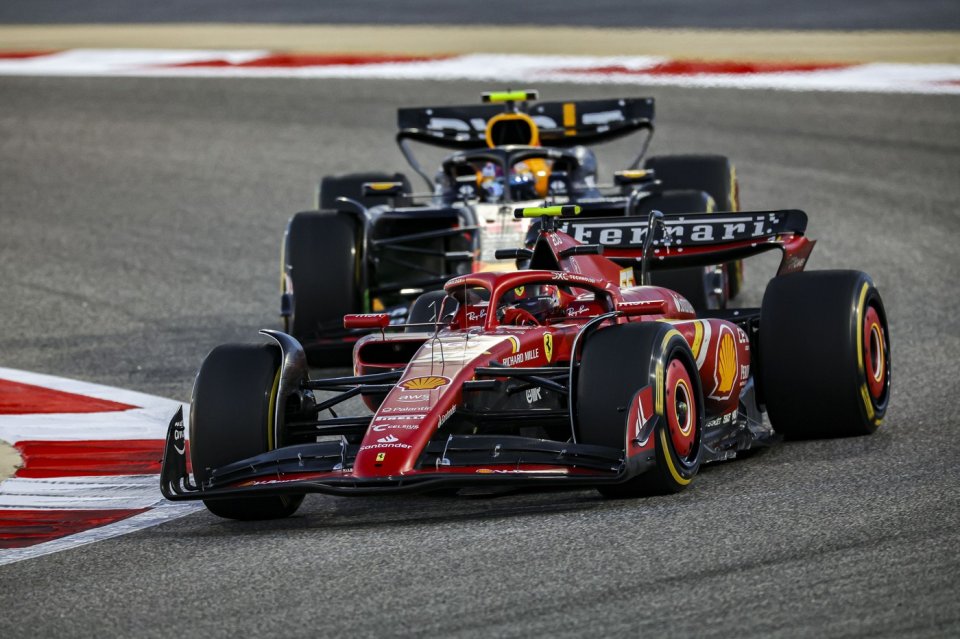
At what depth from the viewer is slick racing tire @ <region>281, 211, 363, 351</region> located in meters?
11.7

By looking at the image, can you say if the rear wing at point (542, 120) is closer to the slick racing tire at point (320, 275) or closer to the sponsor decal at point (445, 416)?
the slick racing tire at point (320, 275)

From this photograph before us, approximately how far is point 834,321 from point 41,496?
157 inches

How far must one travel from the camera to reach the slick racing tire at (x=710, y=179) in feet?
45.0

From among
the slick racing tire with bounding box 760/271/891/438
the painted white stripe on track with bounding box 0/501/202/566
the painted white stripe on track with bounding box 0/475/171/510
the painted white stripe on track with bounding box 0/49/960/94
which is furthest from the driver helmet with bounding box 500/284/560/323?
the painted white stripe on track with bounding box 0/49/960/94

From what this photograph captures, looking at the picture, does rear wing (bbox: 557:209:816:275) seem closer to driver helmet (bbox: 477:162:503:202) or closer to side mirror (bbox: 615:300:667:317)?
side mirror (bbox: 615:300:667:317)

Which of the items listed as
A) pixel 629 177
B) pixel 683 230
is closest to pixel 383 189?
pixel 629 177

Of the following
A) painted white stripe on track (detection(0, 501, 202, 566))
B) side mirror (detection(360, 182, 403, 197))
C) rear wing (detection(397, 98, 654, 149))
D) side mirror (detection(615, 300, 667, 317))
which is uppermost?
rear wing (detection(397, 98, 654, 149))

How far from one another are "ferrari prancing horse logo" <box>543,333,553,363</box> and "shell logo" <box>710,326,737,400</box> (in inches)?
35.2

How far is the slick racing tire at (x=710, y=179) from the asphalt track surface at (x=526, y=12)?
474 inches

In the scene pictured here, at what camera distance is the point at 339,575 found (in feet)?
19.7

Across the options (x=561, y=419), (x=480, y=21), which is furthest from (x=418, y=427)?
(x=480, y=21)

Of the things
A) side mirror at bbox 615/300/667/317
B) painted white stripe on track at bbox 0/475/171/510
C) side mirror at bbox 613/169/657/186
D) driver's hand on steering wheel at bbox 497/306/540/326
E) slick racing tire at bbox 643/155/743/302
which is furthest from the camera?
slick racing tire at bbox 643/155/743/302

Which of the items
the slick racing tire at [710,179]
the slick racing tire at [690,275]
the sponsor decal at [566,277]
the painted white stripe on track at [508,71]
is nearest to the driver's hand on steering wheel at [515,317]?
the sponsor decal at [566,277]

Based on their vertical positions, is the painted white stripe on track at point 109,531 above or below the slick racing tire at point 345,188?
below
